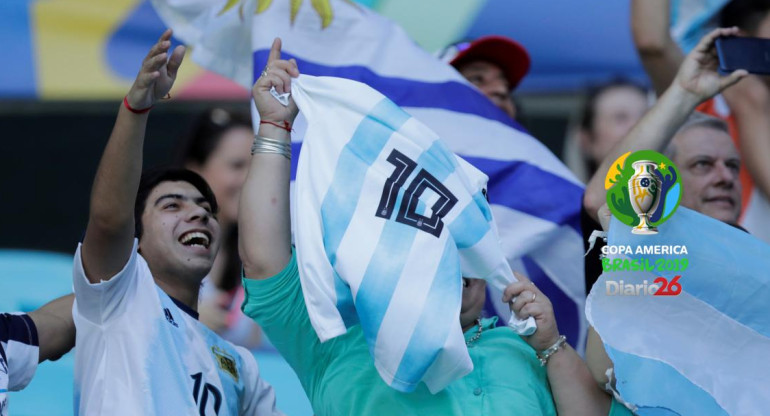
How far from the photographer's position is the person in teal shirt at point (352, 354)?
2373 mm

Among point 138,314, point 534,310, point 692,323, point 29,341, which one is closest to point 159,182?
point 138,314

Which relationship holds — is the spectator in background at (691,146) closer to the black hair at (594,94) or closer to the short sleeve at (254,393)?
the short sleeve at (254,393)

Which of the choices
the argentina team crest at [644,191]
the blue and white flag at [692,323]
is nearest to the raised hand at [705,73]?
the argentina team crest at [644,191]

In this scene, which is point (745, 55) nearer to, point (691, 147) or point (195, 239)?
point (691, 147)

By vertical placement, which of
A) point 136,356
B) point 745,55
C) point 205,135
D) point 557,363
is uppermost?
point 745,55

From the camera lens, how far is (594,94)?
4.46 meters

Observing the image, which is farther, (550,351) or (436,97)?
(436,97)

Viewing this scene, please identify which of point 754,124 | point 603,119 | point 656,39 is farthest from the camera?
point 603,119

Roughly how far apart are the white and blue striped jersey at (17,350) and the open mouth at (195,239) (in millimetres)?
467

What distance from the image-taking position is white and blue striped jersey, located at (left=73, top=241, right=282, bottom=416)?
249cm

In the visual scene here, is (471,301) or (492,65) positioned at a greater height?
(492,65)

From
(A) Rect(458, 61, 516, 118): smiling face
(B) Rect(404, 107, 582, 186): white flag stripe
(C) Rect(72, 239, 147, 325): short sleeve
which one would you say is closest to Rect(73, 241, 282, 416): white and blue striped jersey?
(C) Rect(72, 239, 147, 325): short sleeve

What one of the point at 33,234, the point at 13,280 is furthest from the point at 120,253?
the point at 33,234

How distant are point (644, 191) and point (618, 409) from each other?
465 mm
